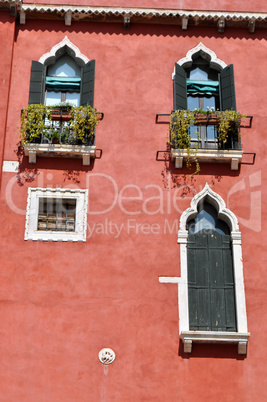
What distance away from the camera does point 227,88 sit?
36.7 ft

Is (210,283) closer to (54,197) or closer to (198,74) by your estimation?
(54,197)

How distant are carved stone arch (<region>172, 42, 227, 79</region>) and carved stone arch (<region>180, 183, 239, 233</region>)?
2.54m

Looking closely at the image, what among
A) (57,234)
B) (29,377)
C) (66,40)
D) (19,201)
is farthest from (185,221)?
(66,40)

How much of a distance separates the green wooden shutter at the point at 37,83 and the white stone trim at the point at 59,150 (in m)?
1.01

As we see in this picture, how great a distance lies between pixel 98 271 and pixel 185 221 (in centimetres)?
174

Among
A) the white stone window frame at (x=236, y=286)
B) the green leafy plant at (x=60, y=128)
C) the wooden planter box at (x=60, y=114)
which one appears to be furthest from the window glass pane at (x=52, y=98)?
the white stone window frame at (x=236, y=286)

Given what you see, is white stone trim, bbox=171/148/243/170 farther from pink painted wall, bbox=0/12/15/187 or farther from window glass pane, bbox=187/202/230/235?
pink painted wall, bbox=0/12/15/187

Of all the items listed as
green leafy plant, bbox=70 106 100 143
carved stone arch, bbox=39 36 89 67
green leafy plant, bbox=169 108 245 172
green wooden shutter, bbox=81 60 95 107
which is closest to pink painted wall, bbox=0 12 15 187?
carved stone arch, bbox=39 36 89 67

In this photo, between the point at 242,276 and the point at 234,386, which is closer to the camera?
the point at 234,386

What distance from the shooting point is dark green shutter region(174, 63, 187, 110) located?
1098 centimetres

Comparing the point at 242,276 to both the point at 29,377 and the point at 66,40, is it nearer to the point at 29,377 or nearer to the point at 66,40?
the point at 29,377

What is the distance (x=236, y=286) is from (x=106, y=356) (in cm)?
239

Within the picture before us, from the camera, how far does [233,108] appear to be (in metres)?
10.9

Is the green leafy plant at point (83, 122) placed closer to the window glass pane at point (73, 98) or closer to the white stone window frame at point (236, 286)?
the window glass pane at point (73, 98)
